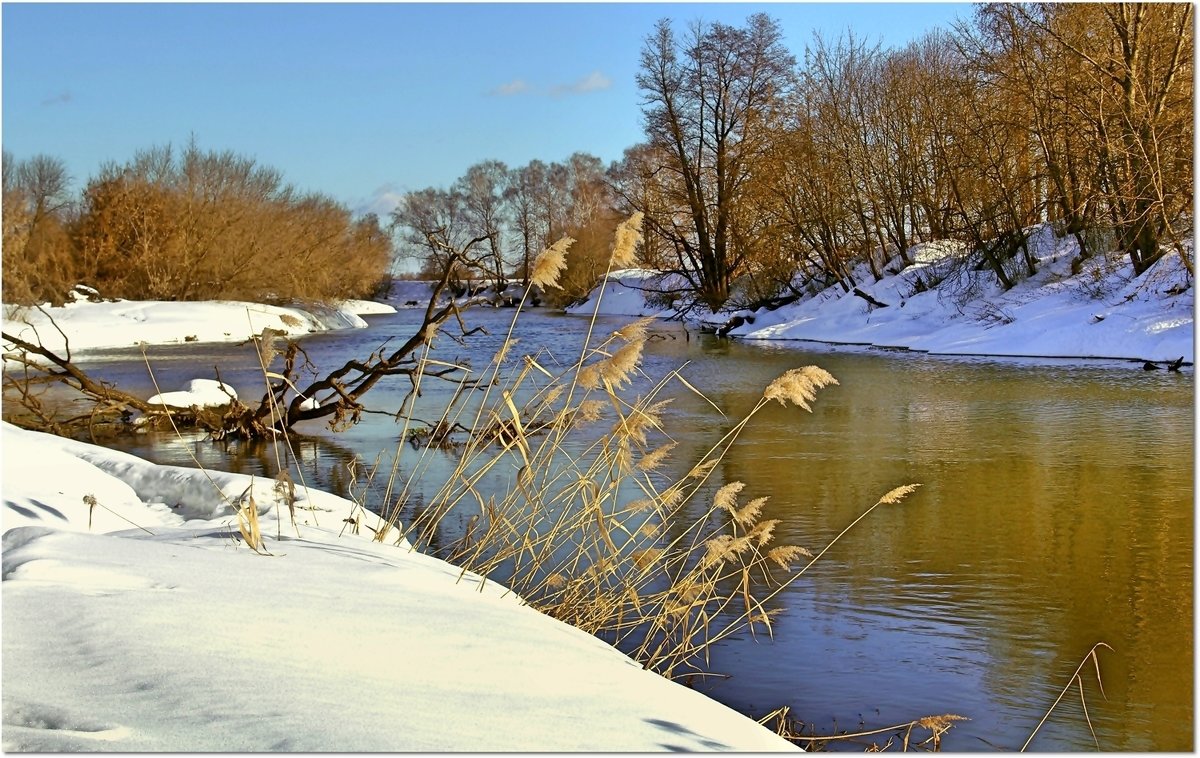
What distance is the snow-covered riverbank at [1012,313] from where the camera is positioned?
17.0m

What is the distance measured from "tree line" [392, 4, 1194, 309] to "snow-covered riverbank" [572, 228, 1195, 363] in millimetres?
560

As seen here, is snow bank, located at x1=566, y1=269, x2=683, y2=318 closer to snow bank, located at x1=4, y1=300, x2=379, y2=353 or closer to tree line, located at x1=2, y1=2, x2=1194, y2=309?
tree line, located at x1=2, y1=2, x2=1194, y2=309

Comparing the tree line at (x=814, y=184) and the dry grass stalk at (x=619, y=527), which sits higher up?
the tree line at (x=814, y=184)

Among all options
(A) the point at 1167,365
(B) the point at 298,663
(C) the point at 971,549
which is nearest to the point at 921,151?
(A) the point at 1167,365

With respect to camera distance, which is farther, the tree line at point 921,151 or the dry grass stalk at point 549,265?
the tree line at point 921,151

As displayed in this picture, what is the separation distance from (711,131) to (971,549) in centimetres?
2893

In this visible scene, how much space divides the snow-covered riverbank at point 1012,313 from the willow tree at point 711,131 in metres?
3.37

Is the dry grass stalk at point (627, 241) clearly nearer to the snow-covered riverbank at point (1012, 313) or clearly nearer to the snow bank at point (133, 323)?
the snow-covered riverbank at point (1012, 313)

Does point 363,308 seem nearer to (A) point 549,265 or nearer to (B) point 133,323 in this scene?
(B) point 133,323

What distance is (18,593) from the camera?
113 inches

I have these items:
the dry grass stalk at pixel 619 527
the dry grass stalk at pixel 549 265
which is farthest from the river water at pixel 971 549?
the dry grass stalk at pixel 549 265

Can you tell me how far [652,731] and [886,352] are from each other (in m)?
18.7

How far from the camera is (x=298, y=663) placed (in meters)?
2.58

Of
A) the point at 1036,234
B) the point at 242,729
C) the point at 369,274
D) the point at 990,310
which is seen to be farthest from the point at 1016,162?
the point at 369,274
